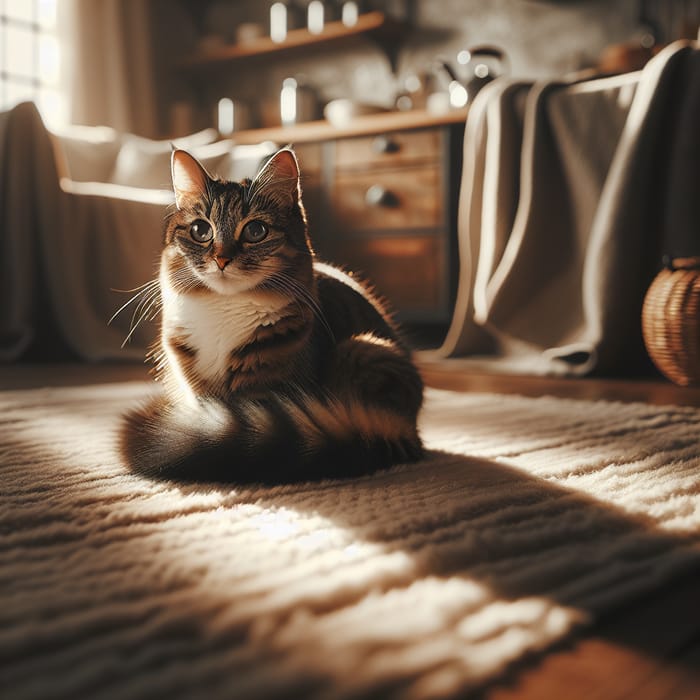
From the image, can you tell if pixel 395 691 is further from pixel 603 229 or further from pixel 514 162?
pixel 514 162

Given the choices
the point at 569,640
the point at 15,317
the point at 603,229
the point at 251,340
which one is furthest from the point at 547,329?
the point at 569,640

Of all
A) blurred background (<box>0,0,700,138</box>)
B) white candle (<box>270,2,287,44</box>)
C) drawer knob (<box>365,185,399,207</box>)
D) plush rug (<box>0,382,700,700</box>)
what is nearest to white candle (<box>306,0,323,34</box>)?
blurred background (<box>0,0,700,138</box>)

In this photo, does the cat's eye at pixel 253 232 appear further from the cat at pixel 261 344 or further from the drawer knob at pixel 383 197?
the drawer knob at pixel 383 197

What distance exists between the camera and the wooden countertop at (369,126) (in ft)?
9.00

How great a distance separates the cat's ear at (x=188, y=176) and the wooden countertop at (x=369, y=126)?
73.7 inches

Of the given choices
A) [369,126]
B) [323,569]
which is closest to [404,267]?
[369,126]

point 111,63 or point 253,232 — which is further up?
point 111,63

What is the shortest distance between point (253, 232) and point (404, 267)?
6.12 ft

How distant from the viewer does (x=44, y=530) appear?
665mm

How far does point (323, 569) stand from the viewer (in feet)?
1.92

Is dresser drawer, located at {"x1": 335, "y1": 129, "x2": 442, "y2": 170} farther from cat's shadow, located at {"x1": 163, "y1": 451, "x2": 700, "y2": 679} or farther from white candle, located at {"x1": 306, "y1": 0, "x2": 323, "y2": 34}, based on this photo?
cat's shadow, located at {"x1": 163, "y1": 451, "x2": 700, "y2": 679}

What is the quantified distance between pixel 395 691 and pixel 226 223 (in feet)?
2.24

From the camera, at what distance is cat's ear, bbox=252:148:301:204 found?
990mm

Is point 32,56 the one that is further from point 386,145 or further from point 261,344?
point 261,344
